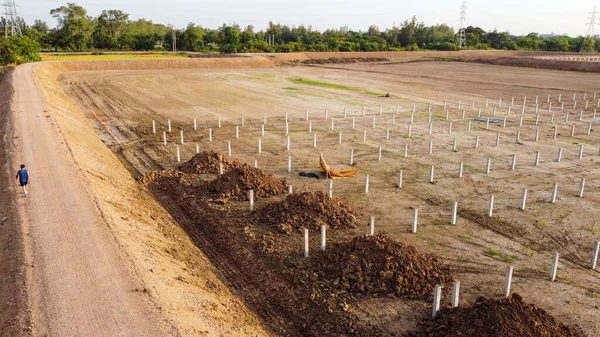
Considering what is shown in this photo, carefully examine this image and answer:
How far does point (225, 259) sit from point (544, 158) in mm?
16515

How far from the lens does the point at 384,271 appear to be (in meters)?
10.7

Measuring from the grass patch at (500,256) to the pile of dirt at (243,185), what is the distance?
7.17 meters

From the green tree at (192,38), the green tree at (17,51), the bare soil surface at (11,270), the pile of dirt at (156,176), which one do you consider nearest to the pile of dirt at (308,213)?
the pile of dirt at (156,176)

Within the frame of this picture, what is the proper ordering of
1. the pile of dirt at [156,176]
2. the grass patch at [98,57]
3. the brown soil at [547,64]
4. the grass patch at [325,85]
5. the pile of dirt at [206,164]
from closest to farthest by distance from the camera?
the pile of dirt at [156,176] < the pile of dirt at [206,164] < the grass patch at [325,85] < the brown soil at [547,64] < the grass patch at [98,57]

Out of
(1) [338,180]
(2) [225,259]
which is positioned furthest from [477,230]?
(2) [225,259]

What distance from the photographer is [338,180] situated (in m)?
18.7

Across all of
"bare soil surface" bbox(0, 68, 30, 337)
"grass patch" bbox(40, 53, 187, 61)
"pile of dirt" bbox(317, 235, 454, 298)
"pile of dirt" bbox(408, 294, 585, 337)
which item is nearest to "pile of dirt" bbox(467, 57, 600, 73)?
"grass patch" bbox(40, 53, 187, 61)

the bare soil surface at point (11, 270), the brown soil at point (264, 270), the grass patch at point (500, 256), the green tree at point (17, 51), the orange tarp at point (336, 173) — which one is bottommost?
the brown soil at point (264, 270)

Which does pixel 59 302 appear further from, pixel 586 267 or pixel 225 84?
pixel 225 84

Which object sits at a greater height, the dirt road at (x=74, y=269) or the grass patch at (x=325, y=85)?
the grass patch at (x=325, y=85)

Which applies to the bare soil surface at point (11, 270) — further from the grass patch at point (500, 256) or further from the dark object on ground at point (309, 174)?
the grass patch at point (500, 256)

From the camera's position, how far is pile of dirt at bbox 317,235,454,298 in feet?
34.7

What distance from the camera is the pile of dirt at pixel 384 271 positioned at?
417 inches

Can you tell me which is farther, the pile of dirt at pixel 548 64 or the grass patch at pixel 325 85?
the pile of dirt at pixel 548 64
